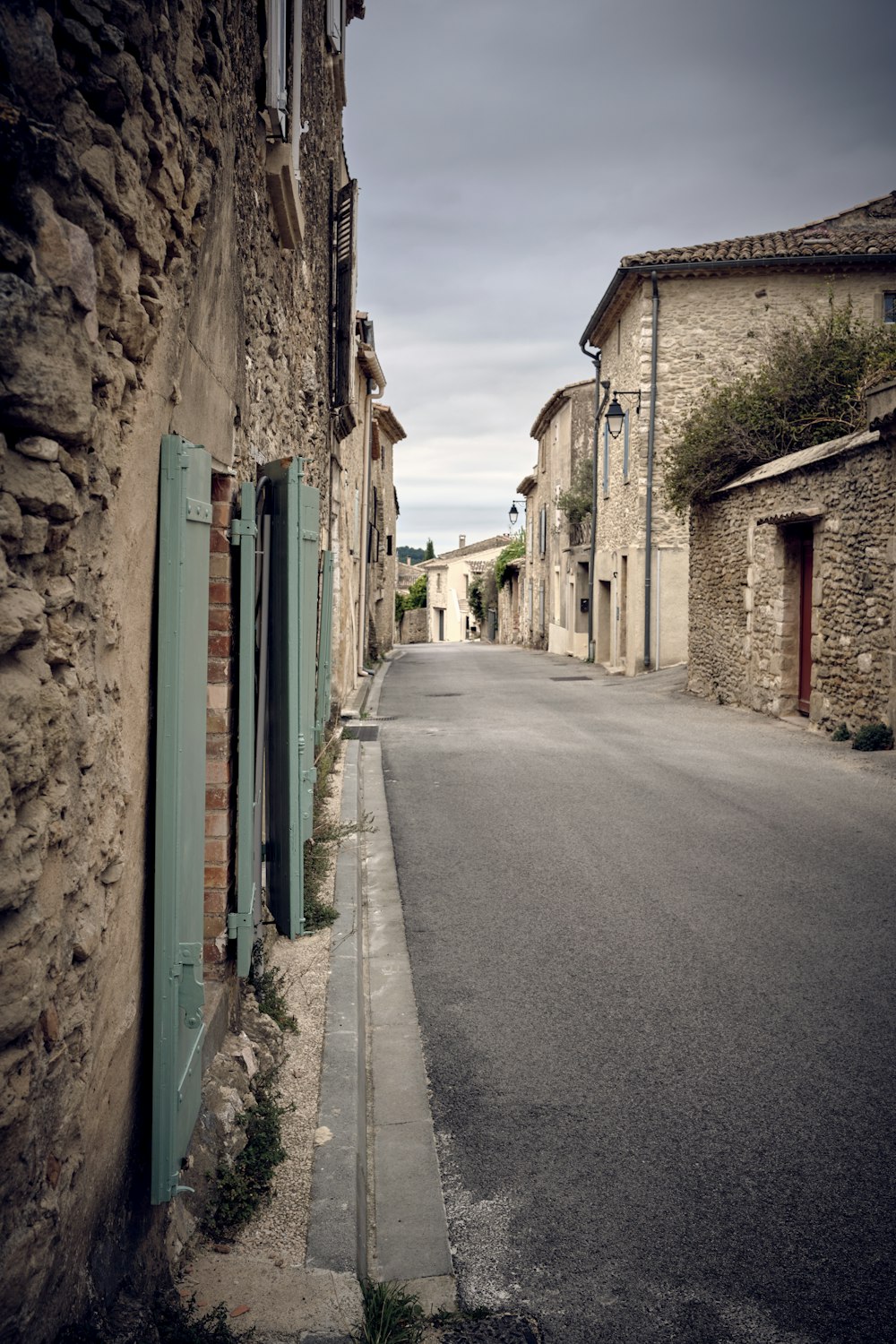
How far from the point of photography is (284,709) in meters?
4.09

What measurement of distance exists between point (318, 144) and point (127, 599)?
7.39 meters

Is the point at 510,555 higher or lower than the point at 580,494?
lower

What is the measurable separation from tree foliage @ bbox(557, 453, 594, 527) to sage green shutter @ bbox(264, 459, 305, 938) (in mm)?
24665

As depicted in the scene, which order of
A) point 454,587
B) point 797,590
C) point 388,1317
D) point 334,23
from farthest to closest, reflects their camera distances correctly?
point 454,587, point 797,590, point 334,23, point 388,1317

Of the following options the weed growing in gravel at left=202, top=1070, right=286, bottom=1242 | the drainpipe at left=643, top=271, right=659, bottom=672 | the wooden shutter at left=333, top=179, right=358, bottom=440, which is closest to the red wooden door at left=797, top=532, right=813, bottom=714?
the wooden shutter at left=333, top=179, right=358, bottom=440

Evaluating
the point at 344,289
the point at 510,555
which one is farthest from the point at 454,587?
the point at 344,289

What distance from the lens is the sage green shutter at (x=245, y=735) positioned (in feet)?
11.2

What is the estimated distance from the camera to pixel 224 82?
3102 mm

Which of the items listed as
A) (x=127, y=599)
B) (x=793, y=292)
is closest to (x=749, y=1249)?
(x=127, y=599)

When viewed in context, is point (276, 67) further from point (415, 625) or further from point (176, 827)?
point (415, 625)

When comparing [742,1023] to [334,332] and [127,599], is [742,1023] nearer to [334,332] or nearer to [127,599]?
[127,599]

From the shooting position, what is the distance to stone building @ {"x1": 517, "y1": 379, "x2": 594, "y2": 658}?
29.9m

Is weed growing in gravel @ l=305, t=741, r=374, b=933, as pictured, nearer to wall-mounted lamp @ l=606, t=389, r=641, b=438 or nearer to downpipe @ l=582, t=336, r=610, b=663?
wall-mounted lamp @ l=606, t=389, r=641, b=438

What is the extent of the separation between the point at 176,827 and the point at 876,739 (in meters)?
8.85
